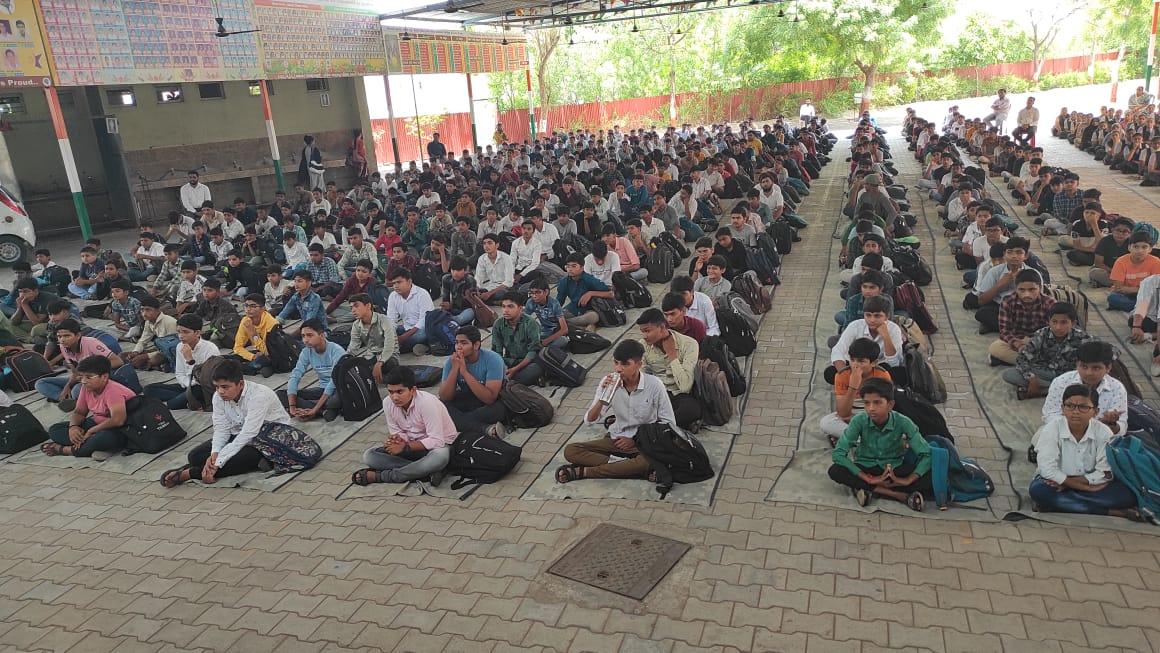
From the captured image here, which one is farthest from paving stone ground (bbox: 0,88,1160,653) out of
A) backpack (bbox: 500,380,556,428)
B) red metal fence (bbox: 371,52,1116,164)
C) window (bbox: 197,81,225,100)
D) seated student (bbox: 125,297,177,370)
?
red metal fence (bbox: 371,52,1116,164)

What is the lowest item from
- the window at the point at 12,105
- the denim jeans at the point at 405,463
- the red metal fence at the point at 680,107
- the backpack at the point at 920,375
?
the denim jeans at the point at 405,463

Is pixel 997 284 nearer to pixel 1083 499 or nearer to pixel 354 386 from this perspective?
pixel 1083 499

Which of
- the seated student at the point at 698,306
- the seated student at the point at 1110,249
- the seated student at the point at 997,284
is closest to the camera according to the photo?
the seated student at the point at 698,306

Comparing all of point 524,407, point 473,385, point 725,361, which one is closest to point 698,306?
point 725,361

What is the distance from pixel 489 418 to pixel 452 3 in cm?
1375

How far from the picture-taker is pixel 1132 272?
8.11m

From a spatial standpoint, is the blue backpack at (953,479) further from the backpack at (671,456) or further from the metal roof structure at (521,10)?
the metal roof structure at (521,10)

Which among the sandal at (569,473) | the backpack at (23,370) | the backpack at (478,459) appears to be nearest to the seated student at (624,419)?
the sandal at (569,473)

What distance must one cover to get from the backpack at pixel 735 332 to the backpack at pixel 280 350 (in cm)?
430

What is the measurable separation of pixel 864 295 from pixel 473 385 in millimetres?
3363

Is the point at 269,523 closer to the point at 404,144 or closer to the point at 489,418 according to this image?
the point at 489,418

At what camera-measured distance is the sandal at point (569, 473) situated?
552 centimetres

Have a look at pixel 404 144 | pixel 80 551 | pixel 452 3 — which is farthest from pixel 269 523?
pixel 404 144

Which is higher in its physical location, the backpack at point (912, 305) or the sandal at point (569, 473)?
the backpack at point (912, 305)
